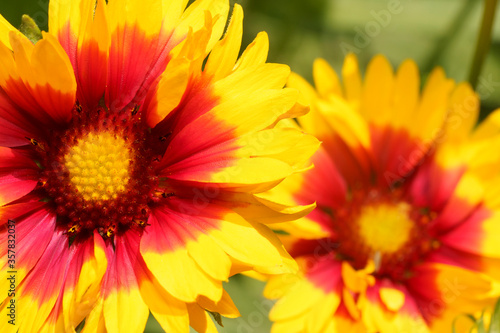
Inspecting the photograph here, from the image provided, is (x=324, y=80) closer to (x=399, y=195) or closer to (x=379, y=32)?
(x=399, y=195)

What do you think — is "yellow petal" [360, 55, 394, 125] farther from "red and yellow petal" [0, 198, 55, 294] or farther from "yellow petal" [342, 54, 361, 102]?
"red and yellow petal" [0, 198, 55, 294]

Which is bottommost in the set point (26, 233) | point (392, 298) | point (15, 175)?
point (392, 298)

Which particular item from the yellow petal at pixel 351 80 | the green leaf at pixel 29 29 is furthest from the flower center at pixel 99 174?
the yellow petal at pixel 351 80

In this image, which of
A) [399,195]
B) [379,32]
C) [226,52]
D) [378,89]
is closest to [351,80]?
[378,89]

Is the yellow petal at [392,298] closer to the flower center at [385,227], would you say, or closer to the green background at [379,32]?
the flower center at [385,227]

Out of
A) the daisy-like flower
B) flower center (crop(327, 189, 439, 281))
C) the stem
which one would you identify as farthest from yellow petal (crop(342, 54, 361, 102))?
the stem

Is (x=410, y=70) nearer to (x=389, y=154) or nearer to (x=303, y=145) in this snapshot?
(x=389, y=154)

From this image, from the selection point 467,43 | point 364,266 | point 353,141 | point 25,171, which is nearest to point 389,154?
point 353,141
